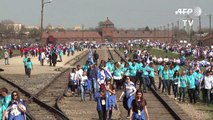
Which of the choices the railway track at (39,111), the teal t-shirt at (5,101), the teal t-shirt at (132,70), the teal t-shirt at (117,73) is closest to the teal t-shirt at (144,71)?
the teal t-shirt at (132,70)

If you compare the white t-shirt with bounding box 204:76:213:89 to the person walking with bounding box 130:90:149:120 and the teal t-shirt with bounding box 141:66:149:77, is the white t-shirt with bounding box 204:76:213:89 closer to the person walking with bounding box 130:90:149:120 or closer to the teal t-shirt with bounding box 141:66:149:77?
the teal t-shirt with bounding box 141:66:149:77

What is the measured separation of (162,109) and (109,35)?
16990 cm

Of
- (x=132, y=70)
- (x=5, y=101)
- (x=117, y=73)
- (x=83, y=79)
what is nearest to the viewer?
(x=5, y=101)

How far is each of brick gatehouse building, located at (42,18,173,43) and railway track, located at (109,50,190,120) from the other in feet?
516

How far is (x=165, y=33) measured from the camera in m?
187

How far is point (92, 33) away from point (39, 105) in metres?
165

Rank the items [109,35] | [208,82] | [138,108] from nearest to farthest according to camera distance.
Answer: [138,108]
[208,82]
[109,35]

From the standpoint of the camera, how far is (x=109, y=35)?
189m

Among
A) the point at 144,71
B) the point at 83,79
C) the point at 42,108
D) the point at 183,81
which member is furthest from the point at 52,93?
the point at 183,81

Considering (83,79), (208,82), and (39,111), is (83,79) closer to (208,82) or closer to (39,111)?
(39,111)

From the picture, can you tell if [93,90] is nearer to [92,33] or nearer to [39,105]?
[39,105]

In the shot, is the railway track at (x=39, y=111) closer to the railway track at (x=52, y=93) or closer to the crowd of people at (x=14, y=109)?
the railway track at (x=52, y=93)

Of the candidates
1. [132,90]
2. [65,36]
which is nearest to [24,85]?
[132,90]

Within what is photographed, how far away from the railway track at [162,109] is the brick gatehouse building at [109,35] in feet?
516
